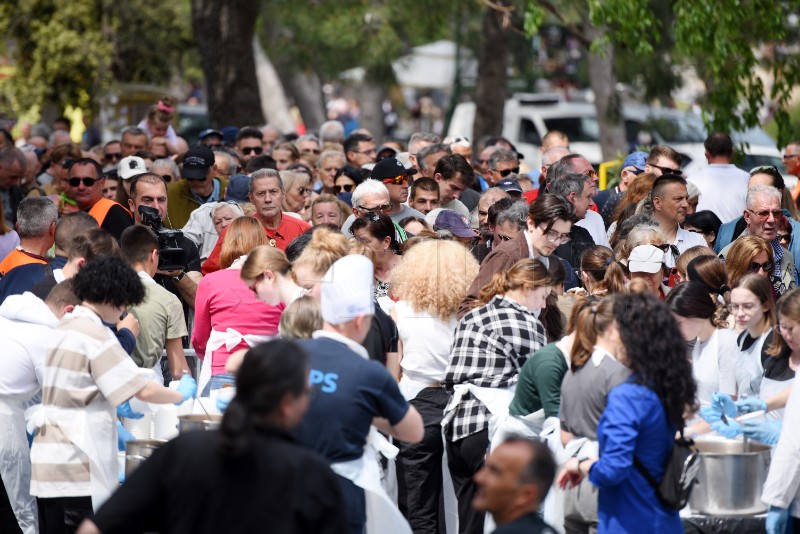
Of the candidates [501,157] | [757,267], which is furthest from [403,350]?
[501,157]

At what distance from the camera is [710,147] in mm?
11141

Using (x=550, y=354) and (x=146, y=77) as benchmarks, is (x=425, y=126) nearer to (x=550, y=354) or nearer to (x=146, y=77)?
(x=146, y=77)

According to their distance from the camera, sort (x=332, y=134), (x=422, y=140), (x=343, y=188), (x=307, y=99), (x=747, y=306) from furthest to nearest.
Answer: (x=307, y=99), (x=332, y=134), (x=422, y=140), (x=343, y=188), (x=747, y=306)

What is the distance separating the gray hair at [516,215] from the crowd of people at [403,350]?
2cm

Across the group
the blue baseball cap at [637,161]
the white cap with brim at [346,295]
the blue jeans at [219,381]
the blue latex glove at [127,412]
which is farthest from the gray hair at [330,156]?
the white cap with brim at [346,295]

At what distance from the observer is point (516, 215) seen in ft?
28.7

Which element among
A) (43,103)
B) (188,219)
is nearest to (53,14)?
(43,103)

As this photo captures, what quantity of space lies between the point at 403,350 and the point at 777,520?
2.35 m

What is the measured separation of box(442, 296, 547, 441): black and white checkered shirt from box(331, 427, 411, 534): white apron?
4.01 ft

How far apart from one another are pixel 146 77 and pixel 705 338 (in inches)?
740

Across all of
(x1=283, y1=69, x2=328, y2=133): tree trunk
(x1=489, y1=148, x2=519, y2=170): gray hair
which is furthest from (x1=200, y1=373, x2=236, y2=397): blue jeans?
(x1=283, y1=69, x2=328, y2=133): tree trunk

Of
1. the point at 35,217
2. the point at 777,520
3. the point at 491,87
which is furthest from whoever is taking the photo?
the point at 491,87

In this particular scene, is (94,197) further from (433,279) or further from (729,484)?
(729,484)

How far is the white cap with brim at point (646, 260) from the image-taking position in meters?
8.20
